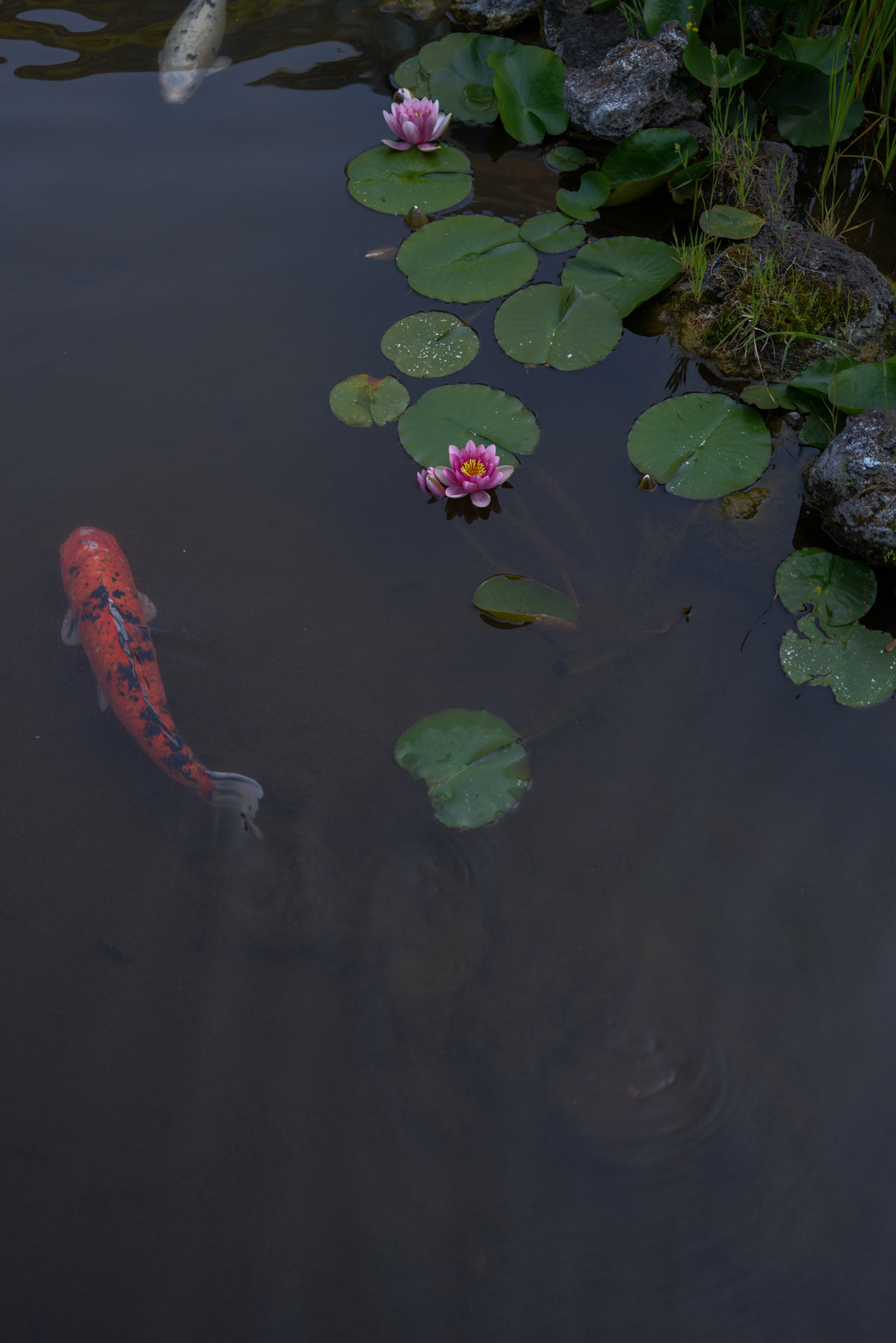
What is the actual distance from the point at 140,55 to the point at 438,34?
1.94 metres

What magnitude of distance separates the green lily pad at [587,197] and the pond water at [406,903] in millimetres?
870

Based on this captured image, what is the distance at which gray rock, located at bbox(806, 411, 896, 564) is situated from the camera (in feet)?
9.16

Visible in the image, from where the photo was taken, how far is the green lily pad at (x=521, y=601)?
289 centimetres

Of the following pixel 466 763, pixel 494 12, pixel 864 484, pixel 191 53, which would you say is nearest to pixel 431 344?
pixel 864 484

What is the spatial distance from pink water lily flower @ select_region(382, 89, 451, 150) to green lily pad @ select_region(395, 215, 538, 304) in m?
0.59

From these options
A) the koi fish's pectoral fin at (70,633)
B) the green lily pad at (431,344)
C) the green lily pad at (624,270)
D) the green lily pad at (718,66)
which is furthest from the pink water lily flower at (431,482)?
the green lily pad at (718,66)

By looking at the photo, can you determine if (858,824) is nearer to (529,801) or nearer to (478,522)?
(529,801)

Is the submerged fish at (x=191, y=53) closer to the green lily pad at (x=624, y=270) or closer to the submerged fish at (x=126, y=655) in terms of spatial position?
the green lily pad at (x=624, y=270)

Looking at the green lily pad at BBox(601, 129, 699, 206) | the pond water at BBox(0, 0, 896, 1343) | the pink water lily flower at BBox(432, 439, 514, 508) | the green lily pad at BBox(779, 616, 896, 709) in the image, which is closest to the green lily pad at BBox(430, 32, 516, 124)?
the green lily pad at BBox(601, 129, 699, 206)

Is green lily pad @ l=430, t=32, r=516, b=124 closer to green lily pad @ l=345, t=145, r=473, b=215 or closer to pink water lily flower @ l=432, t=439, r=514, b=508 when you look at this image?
green lily pad @ l=345, t=145, r=473, b=215

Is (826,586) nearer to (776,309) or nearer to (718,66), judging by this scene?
(776,309)

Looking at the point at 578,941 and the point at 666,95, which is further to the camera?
the point at 666,95

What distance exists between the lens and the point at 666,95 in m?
4.16

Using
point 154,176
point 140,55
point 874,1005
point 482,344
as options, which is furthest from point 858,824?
point 140,55
